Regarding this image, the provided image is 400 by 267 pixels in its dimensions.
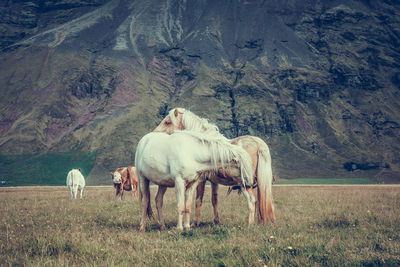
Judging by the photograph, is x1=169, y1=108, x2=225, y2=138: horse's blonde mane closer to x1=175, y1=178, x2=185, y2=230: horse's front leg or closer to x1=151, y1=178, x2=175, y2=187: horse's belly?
x1=151, y1=178, x2=175, y2=187: horse's belly

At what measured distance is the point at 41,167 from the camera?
8225 cm

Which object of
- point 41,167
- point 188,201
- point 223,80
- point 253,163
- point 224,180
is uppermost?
point 223,80

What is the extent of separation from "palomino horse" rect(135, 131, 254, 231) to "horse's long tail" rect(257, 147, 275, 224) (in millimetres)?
659

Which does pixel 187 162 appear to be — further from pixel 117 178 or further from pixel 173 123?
pixel 117 178

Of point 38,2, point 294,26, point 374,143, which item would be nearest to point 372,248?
point 374,143

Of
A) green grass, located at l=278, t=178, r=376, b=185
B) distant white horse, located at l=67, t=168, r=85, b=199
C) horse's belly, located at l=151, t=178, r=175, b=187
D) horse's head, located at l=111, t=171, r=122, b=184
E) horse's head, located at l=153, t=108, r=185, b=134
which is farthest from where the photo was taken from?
green grass, located at l=278, t=178, r=376, b=185

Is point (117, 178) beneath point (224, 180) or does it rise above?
beneath

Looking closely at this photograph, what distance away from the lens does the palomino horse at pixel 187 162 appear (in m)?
7.91

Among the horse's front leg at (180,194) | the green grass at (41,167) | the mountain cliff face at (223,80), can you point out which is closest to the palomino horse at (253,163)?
the horse's front leg at (180,194)

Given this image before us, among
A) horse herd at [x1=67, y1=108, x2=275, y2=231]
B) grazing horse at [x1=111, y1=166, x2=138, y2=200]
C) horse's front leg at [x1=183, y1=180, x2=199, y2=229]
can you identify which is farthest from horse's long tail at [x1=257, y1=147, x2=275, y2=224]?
grazing horse at [x1=111, y1=166, x2=138, y2=200]

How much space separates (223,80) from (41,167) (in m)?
64.0

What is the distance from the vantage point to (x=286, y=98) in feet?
354

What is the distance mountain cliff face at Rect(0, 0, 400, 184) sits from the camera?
299 ft

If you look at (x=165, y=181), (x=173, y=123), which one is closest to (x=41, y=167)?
(x=173, y=123)
